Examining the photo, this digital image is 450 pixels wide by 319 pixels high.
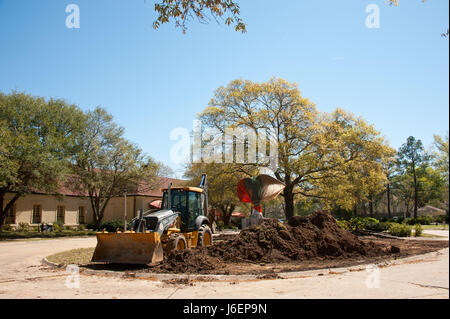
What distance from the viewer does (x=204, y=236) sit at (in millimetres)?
14180

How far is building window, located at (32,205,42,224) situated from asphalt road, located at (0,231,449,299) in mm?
30356

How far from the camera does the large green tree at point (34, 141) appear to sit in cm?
2556

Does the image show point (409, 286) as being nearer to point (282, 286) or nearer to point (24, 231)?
point (282, 286)

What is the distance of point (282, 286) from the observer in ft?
25.2

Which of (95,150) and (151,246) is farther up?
(95,150)

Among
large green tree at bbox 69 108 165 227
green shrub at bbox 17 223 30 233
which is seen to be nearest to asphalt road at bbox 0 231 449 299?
large green tree at bbox 69 108 165 227

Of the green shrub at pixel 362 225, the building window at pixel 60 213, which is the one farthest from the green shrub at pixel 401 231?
the building window at pixel 60 213

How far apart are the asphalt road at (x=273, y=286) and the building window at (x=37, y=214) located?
3036 cm

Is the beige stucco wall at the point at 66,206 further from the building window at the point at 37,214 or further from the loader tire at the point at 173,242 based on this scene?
the loader tire at the point at 173,242

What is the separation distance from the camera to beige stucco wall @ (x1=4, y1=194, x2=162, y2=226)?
117ft

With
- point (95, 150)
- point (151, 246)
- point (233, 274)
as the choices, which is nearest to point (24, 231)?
point (95, 150)

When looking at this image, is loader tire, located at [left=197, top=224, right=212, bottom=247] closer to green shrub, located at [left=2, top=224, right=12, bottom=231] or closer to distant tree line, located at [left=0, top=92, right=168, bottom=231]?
distant tree line, located at [left=0, top=92, right=168, bottom=231]

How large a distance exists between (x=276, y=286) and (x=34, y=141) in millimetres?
25226
